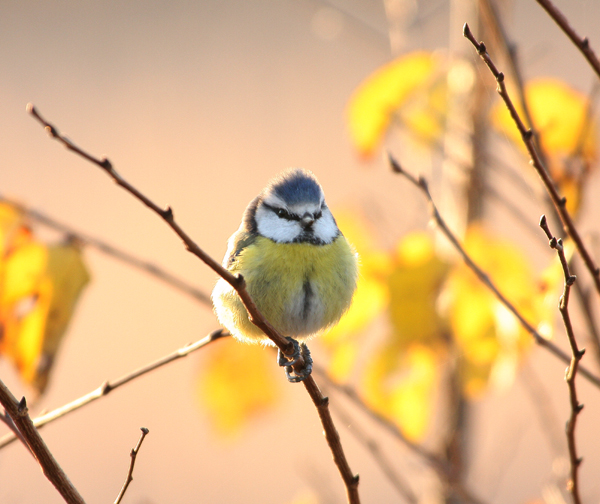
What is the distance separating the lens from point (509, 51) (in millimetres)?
1204

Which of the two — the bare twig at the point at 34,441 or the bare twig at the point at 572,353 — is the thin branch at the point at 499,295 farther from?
the bare twig at the point at 34,441

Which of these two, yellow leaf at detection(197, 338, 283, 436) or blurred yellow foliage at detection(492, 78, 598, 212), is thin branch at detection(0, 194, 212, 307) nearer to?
yellow leaf at detection(197, 338, 283, 436)

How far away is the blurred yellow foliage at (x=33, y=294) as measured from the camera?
1094mm

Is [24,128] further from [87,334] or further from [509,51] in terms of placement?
[509,51]

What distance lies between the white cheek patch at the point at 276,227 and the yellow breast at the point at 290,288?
0.08ft

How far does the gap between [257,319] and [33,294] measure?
466 millimetres

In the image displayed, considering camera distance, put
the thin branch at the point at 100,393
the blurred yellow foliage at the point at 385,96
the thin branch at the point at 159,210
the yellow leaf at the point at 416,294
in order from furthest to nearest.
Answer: the blurred yellow foliage at the point at 385,96, the yellow leaf at the point at 416,294, the thin branch at the point at 100,393, the thin branch at the point at 159,210

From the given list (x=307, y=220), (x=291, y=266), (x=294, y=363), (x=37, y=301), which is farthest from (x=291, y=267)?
(x=37, y=301)

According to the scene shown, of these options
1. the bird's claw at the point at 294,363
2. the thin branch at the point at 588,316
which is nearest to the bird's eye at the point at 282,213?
the bird's claw at the point at 294,363

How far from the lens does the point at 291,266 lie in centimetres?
138

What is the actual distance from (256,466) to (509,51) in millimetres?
3459

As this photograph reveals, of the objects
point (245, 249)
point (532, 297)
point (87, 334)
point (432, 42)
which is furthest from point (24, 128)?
point (532, 297)

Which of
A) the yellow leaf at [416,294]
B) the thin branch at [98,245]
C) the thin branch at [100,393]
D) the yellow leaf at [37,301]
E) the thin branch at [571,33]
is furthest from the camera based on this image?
the yellow leaf at [416,294]

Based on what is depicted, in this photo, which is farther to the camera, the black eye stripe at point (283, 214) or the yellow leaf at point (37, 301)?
the black eye stripe at point (283, 214)
